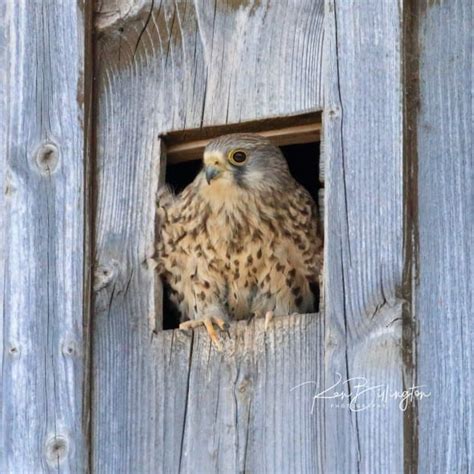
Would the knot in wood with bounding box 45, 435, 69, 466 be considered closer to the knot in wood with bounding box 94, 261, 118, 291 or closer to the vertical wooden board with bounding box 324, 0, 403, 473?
the knot in wood with bounding box 94, 261, 118, 291

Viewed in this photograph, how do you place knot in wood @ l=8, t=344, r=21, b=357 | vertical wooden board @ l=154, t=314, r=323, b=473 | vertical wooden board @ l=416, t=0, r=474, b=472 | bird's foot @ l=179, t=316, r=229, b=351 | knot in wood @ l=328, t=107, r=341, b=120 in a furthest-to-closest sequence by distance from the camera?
knot in wood @ l=8, t=344, r=21, b=357, bird's foot @ l=179, t=316, r=229, b=351, knot in wood @ l=328, t=107, r=341, b=120, vertical wooden board @ l=154, t=314, r=323, b=473, vertical wooden board @ l=416, t=0, r=474, b=472

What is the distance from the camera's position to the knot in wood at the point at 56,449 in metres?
4.57

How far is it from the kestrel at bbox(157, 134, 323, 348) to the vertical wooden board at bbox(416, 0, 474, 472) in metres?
0.80

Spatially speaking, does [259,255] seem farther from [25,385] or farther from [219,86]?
[25,385]

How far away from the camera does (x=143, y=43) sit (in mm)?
4957

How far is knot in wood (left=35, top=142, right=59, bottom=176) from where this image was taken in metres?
4.82

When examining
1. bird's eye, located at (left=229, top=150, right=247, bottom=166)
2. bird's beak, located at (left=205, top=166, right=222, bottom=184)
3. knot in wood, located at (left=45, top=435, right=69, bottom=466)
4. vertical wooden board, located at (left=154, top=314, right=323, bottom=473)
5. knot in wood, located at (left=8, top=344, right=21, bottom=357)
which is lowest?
knot in wood, located at (left=45, top=435, right=69, bottom=466)

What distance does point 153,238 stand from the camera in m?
4.84

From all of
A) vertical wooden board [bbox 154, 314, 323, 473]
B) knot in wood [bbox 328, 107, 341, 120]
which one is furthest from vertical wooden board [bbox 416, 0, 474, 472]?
Result: vertical wooden board [bbox 154, 314, 323, 473]

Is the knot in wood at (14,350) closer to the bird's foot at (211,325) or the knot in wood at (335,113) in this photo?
the bird's foot at (211,325)

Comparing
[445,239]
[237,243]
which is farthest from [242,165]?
[445,239]

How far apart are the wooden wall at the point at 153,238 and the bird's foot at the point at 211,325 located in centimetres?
4

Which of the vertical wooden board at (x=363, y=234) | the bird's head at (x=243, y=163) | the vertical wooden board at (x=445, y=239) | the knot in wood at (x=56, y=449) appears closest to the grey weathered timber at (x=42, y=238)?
the knot in wood at (x=56, y=449)

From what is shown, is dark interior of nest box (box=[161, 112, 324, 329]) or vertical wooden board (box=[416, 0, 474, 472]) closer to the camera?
vertical wooden board (box=[416, 0, 474, 472])
